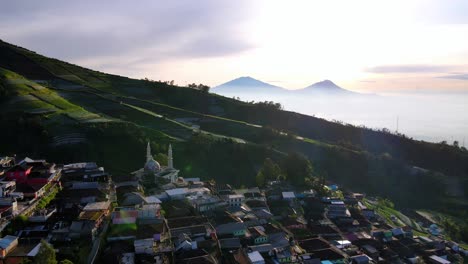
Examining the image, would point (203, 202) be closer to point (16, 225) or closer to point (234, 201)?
point (234, 201)

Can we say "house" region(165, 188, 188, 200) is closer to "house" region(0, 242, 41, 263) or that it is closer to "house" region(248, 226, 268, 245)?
"house" region(248, 226, 268, 245)

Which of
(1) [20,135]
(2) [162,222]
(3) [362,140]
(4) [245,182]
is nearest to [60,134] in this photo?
(1) [20,135]

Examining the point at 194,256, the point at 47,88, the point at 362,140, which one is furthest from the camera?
the point at 362,140

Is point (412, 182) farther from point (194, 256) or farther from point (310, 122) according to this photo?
point (194, 256)

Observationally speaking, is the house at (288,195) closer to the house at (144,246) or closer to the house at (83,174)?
the house at (83,174)

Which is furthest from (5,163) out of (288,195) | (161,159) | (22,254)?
(288,195)

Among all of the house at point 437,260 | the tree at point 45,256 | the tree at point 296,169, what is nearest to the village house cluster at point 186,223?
the house at point 437,260
